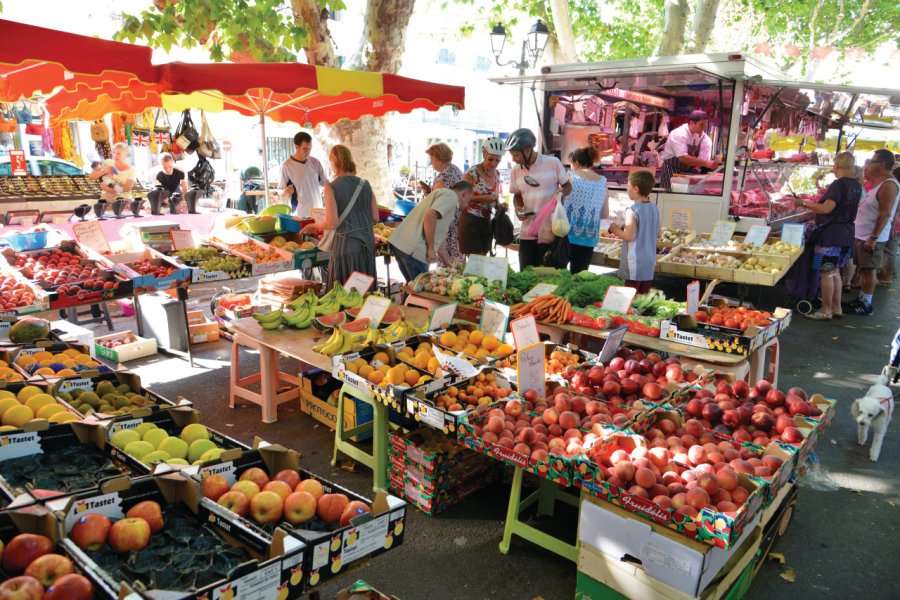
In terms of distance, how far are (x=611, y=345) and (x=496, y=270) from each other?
5.90ft

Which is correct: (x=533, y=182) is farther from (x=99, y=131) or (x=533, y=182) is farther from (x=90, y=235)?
(x=99, y=131)

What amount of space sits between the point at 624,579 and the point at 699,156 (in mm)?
7759

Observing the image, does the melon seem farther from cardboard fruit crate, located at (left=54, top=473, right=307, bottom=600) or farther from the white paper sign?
the white paper sign

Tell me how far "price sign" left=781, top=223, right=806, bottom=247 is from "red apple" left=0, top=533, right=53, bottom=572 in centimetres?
805

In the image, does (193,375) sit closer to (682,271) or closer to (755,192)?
(682,271)

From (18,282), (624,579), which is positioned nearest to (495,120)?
(18,282)

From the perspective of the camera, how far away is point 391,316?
465cm

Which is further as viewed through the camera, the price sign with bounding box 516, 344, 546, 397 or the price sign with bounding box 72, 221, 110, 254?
the price sign with bounding box 72, 221, 110, 254

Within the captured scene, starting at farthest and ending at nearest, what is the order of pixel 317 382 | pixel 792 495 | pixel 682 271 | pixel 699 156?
1. pixel 699 156
2. pixel 682 271
3. pixel 317 382
4. pixel 792 495

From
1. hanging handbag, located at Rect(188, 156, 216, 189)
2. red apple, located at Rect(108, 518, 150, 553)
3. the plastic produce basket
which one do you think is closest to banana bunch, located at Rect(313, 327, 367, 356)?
red apple, located at Rect(108, 518, 150, 553)

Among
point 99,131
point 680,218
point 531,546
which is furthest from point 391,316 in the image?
point 99,131

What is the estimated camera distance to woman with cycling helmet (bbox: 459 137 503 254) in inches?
266

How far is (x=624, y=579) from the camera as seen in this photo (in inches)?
101

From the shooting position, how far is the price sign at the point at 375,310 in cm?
436
